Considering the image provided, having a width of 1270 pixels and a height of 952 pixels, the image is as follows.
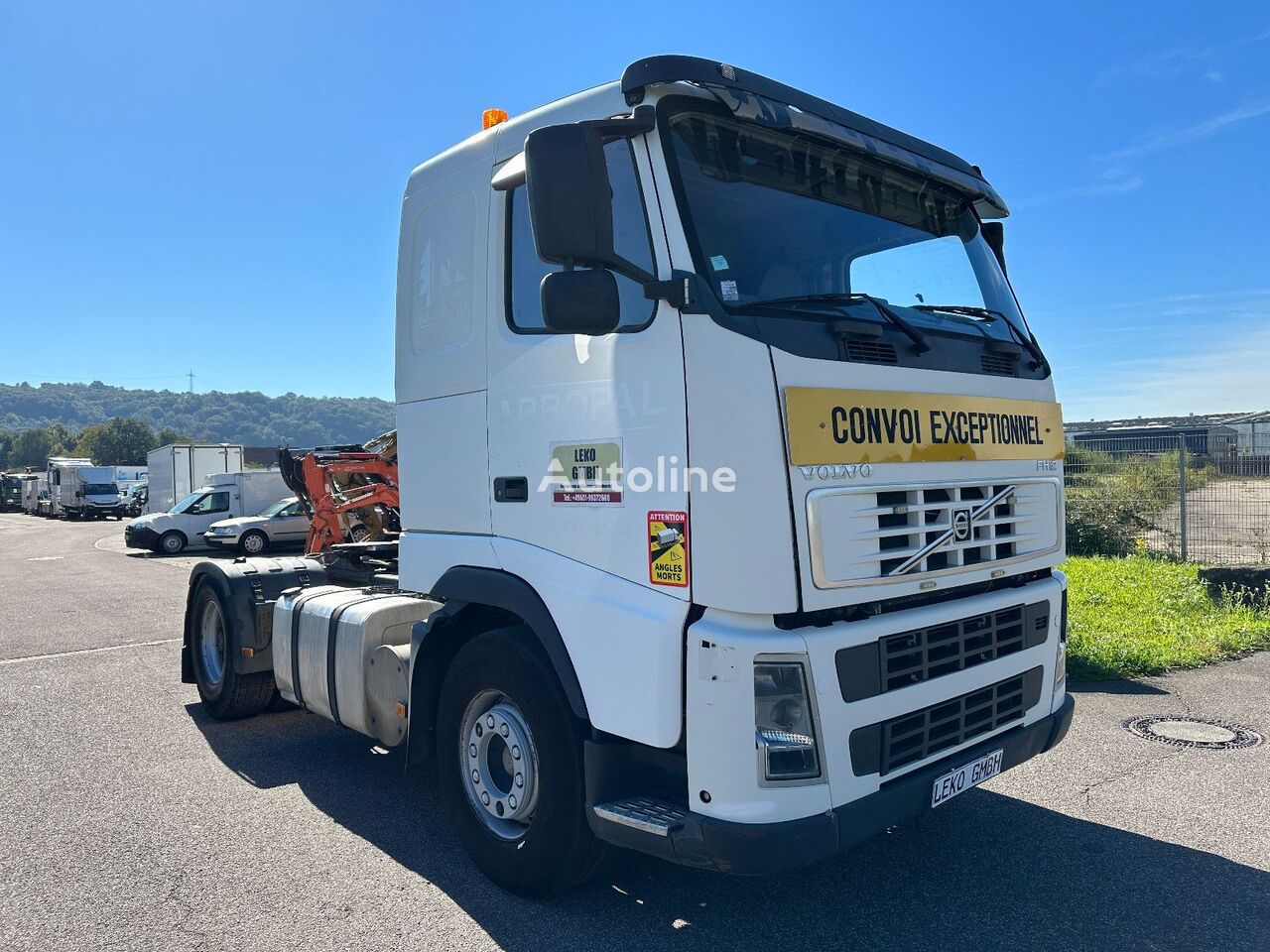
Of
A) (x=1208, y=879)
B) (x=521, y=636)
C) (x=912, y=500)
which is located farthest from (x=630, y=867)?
(x=1208, y=879)

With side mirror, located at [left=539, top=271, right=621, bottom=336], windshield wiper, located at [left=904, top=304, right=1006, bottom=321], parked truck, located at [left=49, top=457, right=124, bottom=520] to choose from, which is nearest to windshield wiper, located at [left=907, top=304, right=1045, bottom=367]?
windshield wiper, located at [left=904, top=304, right=1006, bottom=321]

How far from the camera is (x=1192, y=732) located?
597 centimetres

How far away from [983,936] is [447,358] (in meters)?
3.23

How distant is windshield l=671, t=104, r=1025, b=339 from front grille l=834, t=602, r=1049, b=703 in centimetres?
118

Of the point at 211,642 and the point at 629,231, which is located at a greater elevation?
the point at 629,231

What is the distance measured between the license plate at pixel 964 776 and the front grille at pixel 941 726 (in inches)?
3.5

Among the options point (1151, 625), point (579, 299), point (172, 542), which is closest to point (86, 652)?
point (579, 299)

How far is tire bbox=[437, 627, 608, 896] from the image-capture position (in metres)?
3.53

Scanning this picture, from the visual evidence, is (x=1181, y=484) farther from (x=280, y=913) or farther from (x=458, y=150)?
(x=280, y=913)

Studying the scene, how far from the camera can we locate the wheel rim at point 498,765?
3721mm

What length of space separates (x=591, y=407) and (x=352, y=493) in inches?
200

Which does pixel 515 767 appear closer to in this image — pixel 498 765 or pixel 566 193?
pixel 498 765

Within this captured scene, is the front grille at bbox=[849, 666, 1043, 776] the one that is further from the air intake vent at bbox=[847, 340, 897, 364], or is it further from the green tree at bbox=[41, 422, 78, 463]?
the green tree at bbox=[41, 422, 78, 463]

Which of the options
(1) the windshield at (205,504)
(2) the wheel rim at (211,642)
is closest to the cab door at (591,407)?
(2) the wheel rim at (211,642)
